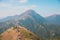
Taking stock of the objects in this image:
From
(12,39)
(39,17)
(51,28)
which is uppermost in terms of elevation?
(39,17)

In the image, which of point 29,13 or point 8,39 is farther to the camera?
point 29,13

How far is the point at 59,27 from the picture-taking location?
12612 centimetres

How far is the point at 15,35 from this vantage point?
29453 millimetres

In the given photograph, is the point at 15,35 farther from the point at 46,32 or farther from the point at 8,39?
the point at 46,32

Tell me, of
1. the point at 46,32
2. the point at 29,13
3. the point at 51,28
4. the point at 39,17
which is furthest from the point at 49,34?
the point at 29,13

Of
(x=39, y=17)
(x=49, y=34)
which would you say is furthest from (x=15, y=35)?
(x=39, y=17)

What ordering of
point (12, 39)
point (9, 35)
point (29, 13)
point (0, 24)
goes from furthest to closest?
point (29, 13)
point (0, 24)
point (9, 35)
point (12, 39)

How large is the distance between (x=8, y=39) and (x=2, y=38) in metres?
2.40

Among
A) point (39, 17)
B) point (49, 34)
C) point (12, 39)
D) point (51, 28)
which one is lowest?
point (12, 39)

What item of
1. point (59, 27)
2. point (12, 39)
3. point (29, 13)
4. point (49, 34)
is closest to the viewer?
point (12, 39)

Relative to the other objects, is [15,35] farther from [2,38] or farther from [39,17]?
[39,17]

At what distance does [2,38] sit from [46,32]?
264 ft

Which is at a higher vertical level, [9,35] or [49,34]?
[49,34]

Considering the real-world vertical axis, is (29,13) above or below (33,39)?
above
